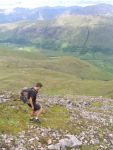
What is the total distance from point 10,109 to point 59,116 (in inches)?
190

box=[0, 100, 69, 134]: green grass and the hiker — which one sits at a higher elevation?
the hiker

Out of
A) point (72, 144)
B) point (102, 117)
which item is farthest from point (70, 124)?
point (102, 117)

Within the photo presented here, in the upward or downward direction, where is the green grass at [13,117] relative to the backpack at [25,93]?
downward

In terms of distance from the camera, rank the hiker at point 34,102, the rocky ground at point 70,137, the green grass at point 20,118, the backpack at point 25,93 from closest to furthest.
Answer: the rocky ground at point 70,137, the green grass at point 20,118, the hiker at point 34,102, the backpack at point 25,93

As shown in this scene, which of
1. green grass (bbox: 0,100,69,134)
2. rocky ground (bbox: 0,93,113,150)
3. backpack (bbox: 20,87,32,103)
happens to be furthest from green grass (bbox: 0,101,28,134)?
backpack (bbox: 20,87,32,103)

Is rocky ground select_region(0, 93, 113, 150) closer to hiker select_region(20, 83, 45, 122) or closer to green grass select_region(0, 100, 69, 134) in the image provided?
green grass select_region(0, 100, 69, 134)

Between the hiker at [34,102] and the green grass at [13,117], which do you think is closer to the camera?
the green grass at [13,117]

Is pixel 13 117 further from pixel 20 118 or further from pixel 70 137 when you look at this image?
pixel 70 137

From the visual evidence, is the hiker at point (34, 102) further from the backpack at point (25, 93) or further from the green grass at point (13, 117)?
the green grass at point (13, 117)

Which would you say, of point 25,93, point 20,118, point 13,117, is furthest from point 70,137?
point 13,117

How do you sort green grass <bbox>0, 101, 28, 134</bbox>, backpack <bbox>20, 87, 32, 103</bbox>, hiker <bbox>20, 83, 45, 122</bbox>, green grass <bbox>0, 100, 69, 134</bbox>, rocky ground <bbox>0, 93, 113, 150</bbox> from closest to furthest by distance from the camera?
rocky ground <bbox>0, 93, 113, 150</bbox> < green grass <bbox>0, 101, 28, 134</bbox> < green grass <bbox>0, 100, 69, 134</bbox> < hiker <bbox>20, 83, 45, 122</bbox> < backpack <bbox>20, 87, 32, 103</bbox>

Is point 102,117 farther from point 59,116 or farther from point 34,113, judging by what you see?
point 34,113

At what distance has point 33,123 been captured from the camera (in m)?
33.7

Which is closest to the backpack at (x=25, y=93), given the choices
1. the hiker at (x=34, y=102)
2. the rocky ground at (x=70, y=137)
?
the hiker at (x=34, y=102)
